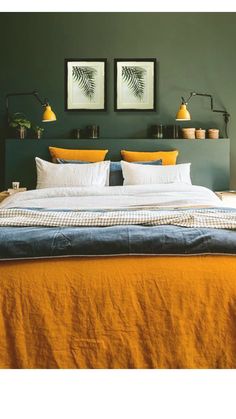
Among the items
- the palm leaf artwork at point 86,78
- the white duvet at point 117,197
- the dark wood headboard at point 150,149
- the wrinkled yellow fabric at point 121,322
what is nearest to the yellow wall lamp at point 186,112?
the dark wood headboard at point 150,149

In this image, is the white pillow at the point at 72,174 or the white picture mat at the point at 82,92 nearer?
the white pillow at the point at 72,174

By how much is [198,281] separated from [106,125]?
3.38 metres

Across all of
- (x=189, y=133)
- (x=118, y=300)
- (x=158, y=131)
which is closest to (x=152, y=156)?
(x=158, y=131)

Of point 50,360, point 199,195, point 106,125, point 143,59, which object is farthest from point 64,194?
point 50,360

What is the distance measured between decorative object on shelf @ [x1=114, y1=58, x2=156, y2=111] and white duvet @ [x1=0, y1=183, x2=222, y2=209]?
1.24 m

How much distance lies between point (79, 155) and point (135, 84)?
0.95 m

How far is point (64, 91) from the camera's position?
5234mm

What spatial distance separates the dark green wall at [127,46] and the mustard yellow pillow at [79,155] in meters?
0.67

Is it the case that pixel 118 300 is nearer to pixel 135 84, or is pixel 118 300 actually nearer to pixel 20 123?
pixel 20 123

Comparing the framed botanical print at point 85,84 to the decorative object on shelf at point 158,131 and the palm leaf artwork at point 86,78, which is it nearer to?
the palm leaf artwork at point 86,78

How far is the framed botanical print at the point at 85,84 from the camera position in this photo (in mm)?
5203

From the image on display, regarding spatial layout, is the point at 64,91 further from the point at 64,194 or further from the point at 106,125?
the point at 64,194

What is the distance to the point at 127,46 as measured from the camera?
518 cm

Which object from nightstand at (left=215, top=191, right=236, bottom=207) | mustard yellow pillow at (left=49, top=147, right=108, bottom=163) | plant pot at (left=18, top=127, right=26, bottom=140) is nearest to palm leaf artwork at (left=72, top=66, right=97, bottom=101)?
mustard yellow pillow at (left=49, top=147, right=108, bottom=163)
